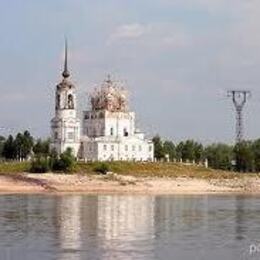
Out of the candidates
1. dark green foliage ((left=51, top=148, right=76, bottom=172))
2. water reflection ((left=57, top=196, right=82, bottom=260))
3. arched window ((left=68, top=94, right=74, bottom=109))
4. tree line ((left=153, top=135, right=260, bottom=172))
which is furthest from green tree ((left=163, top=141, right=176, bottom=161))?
water reflection ((left=57, top=196, right=82, bottom=260))

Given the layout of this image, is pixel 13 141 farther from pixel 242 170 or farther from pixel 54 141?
pixel 242 170

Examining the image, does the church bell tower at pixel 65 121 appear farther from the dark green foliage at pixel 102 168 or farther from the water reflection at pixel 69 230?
the water reflection at pixel 69 230

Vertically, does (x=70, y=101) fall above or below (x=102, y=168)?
above

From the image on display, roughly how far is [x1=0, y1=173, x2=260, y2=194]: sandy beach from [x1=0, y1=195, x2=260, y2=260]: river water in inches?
1659

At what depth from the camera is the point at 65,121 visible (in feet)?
477

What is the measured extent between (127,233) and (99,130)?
107 m

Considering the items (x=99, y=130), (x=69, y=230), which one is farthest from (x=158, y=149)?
(x=69, y=230)

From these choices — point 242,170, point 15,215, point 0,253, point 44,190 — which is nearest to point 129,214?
point 15,215

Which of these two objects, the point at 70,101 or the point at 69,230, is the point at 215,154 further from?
the point at 69,230

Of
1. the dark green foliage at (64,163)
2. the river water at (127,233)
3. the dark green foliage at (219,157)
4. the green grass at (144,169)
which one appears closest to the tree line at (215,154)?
the dark green foliage at (219,157)

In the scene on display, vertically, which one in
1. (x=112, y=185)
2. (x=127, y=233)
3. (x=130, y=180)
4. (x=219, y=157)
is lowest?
(x=127, y=233)

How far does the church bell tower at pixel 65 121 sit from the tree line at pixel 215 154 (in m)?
17.6

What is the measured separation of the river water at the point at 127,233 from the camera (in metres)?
39.2

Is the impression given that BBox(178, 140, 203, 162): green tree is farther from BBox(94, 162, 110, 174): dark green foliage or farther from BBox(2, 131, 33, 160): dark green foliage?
BBox(94, 162, 110, 174): dark green foliage
